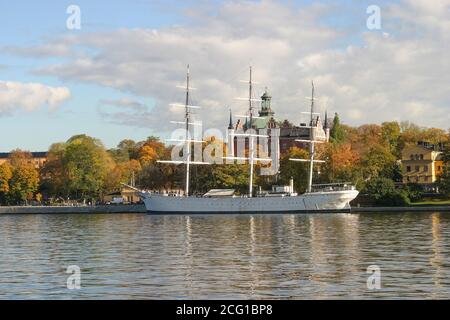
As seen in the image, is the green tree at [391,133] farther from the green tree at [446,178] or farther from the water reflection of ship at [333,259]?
the water reflection of ship at [333,259]

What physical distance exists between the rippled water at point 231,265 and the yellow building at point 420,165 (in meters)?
78.1

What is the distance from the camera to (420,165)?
5404 inches

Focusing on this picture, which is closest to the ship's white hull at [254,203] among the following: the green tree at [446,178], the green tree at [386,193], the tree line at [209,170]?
the green tree at [386,193]

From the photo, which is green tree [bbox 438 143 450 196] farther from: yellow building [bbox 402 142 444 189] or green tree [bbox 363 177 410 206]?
yellow building [bbox 402 142 444 189]

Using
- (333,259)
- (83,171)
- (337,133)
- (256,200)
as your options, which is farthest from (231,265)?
(337,133)

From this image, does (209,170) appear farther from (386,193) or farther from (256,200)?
(386,193)

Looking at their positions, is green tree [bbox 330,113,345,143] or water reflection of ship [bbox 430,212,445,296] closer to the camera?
water reflection of ship [bbox 430,212,445,296]

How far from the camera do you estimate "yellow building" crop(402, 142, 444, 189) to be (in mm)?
137000

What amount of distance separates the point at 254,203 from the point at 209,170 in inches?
657

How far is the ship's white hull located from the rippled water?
48313 millimetres

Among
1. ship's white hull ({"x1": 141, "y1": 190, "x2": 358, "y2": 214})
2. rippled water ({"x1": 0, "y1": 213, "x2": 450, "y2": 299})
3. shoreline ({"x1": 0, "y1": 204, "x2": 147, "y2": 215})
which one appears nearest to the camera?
rippled water ({"x1": 0, "y1": 213, "x2": 450, "y2": 299})

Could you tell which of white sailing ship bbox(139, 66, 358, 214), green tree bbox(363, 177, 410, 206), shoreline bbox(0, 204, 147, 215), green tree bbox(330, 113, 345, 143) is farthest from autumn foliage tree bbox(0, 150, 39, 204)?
green tree bbox(363, 177, 410, 206)
